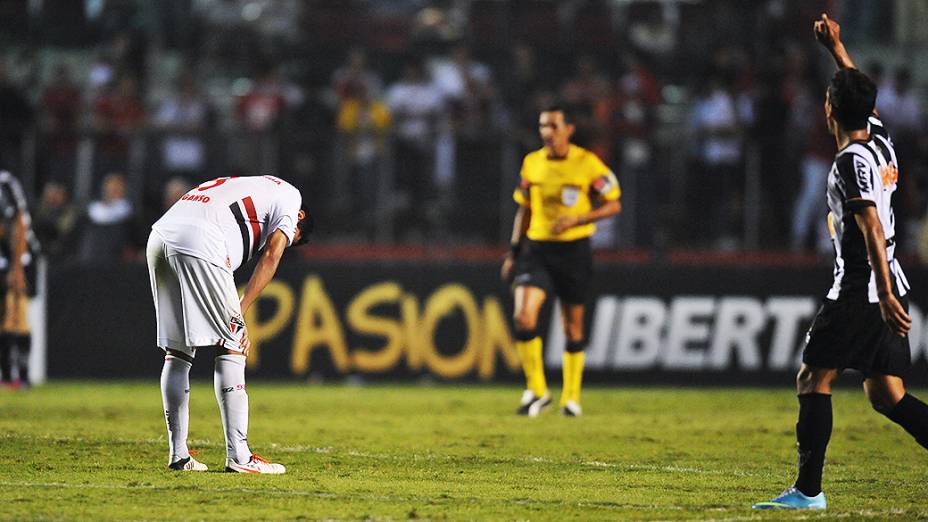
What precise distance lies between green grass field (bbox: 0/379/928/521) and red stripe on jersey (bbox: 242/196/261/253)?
56.7 inches

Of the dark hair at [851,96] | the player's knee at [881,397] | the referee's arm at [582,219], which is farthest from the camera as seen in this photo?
the referee's arm at [582,219]

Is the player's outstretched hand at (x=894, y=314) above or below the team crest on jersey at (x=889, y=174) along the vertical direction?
below

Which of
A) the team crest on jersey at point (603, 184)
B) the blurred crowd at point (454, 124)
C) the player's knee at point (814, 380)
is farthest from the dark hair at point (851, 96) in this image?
the blurred crowd at point (454, 124)

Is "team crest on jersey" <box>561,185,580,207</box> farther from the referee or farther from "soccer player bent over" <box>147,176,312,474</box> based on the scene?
"soccer player bent over" <box>147,176,312,474</box>

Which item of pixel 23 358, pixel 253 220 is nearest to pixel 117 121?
pixel 23 358

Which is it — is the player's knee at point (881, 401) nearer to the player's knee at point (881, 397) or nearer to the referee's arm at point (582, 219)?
the player's knee at point (881, 397)

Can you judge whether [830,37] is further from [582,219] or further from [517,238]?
[517,238]

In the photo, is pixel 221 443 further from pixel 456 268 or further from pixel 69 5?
pixel 69 5

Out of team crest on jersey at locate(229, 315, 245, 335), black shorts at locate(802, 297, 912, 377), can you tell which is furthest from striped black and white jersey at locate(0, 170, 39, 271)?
black shorts at locate(802, 297, 912, 377)

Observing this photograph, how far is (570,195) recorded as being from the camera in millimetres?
14055

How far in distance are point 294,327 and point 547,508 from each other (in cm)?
1032

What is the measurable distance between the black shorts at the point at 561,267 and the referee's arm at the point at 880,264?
6.55 metres

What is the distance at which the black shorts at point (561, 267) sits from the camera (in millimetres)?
14094

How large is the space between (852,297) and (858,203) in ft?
1.71
